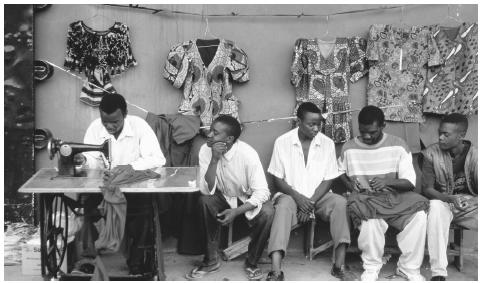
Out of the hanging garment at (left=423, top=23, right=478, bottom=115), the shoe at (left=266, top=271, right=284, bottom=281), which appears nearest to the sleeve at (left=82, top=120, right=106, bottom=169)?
the shoe at (left=266, top=271, right=284, bottom=281)

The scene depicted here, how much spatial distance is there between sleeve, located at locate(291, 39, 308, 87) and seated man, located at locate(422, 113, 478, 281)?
1.26 meters

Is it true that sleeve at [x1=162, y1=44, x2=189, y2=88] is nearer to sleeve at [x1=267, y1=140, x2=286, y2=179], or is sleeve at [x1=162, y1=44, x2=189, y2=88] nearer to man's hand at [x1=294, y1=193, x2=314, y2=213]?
sleeve at [x1=267, y1=140, x2=286, y2=179]

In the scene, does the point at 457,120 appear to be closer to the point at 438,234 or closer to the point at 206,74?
the point at 438,234

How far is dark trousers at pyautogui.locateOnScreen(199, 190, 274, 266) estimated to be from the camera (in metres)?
4.77

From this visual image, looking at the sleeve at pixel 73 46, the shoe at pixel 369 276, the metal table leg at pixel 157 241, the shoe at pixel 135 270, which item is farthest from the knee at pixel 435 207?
the sleeve at pixel 73 46

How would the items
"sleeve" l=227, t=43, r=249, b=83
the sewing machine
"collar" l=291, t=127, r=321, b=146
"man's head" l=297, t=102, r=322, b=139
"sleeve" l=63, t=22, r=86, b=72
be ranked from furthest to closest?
1. "sleeve" l=227, t=43, r=249, b=83
2. "sleeve" l=63, t=22, r=86, b=72
3. "collar" l=291, t=127, r=321, b=146
4. "man's head" l=297, t=102, r=322, b=139
5. the sewing machine

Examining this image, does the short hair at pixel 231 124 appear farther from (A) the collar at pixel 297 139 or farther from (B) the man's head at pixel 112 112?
(B) the man's head at pixel 112 112

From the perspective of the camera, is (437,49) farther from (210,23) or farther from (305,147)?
(210,23)

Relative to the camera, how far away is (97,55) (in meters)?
5.45

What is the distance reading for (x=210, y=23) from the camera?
18.3ft

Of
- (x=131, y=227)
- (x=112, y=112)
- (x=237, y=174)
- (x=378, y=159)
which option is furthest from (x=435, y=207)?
(x=112, y=112)

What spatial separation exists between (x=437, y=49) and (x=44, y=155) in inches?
140

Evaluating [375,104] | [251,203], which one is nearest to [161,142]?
[251,203]

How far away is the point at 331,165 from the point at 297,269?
89 cm
